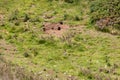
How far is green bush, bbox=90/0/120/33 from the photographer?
16.0 metres

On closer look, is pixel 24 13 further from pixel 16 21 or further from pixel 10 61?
pixel 10 61

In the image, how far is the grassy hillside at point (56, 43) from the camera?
12242 mm

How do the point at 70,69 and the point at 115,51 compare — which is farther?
the point at 115,51

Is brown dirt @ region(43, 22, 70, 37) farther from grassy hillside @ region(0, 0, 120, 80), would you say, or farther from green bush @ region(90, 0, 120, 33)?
green bush @ region(90, 0, 120, 33)

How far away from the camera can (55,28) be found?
1639 centimetres

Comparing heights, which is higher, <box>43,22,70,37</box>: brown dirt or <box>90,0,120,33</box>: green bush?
<box>90,0,120,33</box>: green bush

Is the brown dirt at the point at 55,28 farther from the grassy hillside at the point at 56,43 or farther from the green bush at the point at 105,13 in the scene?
the green bush at the point at 105,13

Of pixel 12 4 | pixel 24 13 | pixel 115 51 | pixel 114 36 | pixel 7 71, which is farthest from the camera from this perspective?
pixel 12 4

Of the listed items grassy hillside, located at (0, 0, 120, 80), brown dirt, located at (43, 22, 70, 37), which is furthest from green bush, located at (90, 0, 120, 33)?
brown dirt, located at (43, 22, 70, 37)

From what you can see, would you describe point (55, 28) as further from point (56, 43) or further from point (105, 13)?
point (105, 13)

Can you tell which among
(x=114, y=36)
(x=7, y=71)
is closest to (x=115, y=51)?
(x=114, y=36)

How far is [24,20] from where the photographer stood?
17.4 metres

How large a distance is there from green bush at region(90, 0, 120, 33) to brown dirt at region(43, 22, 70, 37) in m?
1.42

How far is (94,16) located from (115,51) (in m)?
3.19
